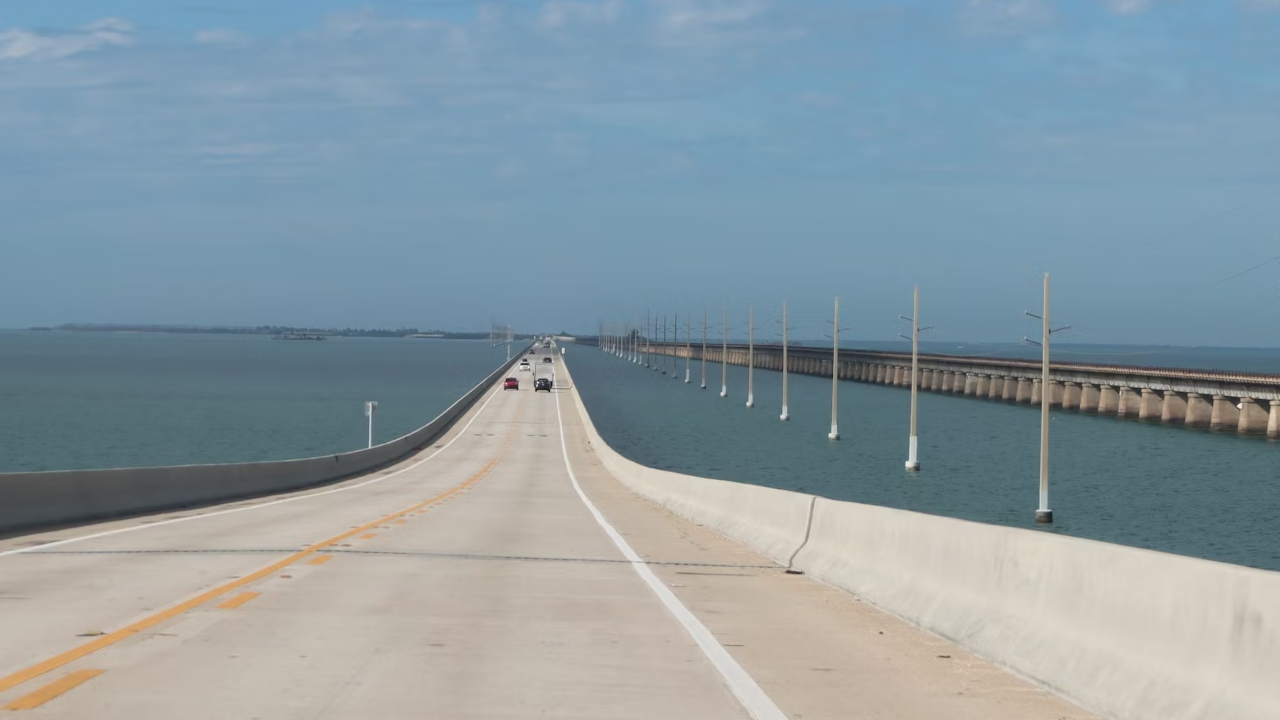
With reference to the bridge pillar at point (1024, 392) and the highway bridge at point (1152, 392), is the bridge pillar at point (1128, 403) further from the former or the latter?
the bridge pillar at point (1024, 392)

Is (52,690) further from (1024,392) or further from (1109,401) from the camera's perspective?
(1024,392)

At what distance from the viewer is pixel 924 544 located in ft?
42.0

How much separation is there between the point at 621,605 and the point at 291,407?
431 ft

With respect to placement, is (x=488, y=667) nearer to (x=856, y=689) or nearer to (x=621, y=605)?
(x=856, y=689)

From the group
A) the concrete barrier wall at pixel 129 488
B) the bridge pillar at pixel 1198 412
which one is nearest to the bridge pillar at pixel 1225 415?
the bridge pillar at pixel 1198 412

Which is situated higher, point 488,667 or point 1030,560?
point 1030,560

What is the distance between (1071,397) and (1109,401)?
11129mm

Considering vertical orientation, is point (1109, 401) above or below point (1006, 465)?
above

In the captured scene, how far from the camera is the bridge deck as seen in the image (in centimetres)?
858

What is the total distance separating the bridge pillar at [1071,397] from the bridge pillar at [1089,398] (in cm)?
Result: 287

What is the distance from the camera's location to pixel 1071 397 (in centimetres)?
14875

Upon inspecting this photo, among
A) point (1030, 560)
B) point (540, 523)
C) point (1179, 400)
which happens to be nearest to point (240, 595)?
point (1030, 560)

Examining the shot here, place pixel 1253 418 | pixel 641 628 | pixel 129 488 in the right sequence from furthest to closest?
pixel 1253 418, pixel 129 488, pixel 641 628

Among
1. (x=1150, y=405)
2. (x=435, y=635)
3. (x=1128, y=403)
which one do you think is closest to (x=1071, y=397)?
(x=1128, y=403)
